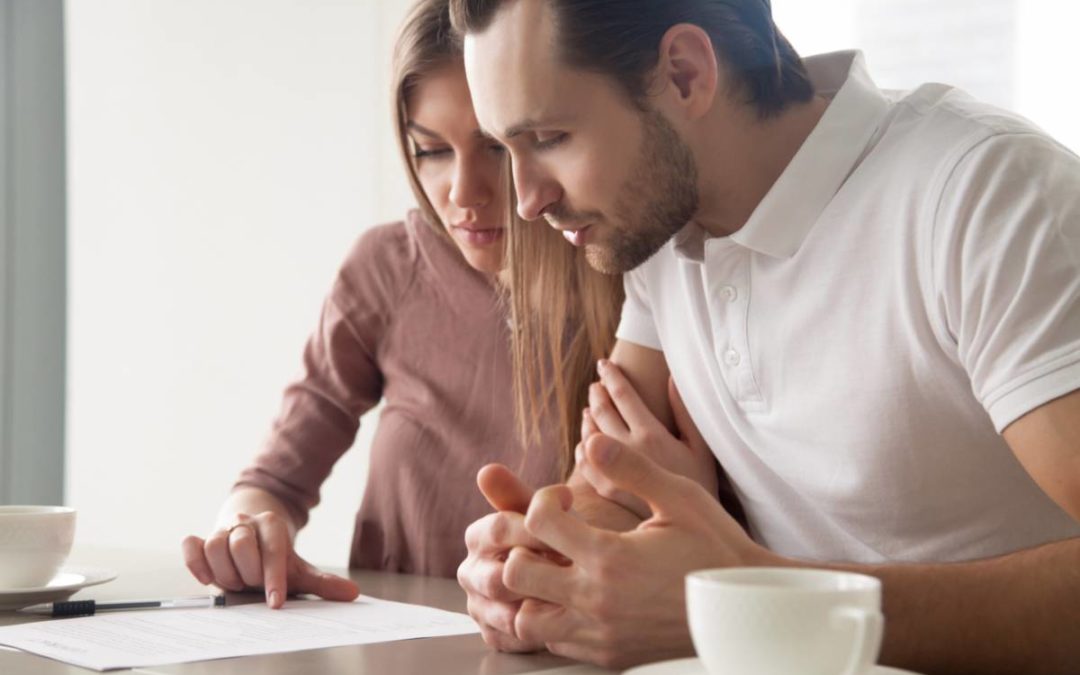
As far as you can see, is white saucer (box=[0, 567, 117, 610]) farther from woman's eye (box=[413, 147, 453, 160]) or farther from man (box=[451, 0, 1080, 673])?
woman's eye (box=[413, 147, 453, 160])

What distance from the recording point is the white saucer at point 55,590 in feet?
4.07

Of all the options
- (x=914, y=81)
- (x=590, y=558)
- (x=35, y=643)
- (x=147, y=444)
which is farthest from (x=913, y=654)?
(x=147, y=444)

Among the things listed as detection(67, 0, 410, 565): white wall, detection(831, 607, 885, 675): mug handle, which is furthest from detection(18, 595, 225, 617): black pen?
detection(67, 0, 410, 565): white wall

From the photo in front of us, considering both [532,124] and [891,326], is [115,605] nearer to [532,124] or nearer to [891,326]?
[532,124]

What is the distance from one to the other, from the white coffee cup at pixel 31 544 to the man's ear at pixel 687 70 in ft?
2.47

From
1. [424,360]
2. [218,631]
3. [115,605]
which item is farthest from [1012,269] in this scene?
[424,360]

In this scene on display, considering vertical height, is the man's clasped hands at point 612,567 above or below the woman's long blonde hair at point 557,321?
below

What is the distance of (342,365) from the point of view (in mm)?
1943

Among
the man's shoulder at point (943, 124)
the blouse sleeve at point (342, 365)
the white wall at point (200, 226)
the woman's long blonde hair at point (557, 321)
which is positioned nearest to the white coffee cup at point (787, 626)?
the man's shoulder at point (943, 124)

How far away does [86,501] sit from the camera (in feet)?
11.0

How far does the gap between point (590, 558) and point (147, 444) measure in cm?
262

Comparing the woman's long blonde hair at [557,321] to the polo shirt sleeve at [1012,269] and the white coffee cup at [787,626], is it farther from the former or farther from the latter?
the white coffee cup at [787,626]

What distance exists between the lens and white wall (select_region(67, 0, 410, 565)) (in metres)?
3.20

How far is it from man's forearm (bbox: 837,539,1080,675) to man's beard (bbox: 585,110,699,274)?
50cm
